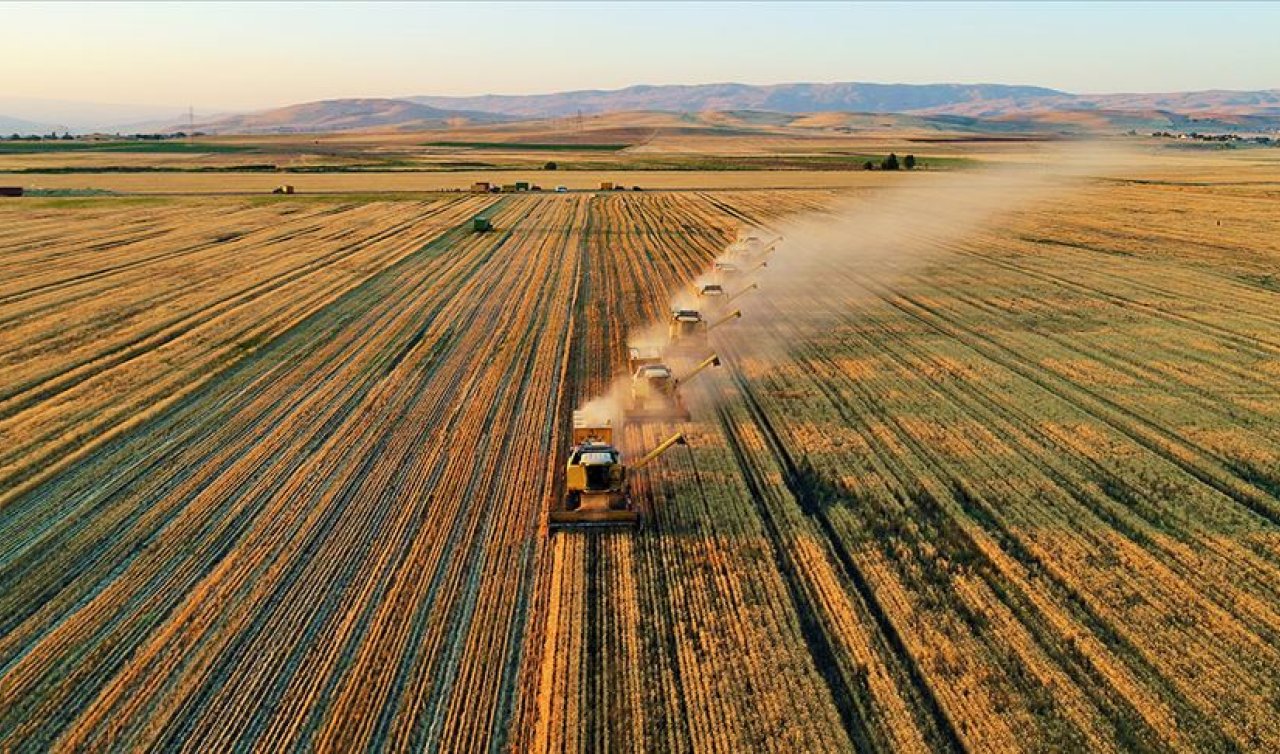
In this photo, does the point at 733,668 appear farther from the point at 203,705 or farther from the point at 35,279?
the point at 35,279

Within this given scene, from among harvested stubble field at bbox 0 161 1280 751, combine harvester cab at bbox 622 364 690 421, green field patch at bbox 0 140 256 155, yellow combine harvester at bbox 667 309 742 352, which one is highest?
green field patch at bbox 0 140 256 155

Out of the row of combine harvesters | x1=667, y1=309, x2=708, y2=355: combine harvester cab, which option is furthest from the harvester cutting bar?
x1=667, y1=309, x2=708, y2=355: combine harvester cab

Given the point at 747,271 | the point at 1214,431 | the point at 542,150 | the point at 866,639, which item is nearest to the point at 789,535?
the point at 866,639

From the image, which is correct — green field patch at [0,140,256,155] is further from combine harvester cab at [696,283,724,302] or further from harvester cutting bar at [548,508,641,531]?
harvester cutting bar at [548,508,641,531]

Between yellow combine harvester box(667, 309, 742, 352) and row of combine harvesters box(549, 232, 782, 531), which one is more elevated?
yellow combine harvester box(667, 309, 742, 352)

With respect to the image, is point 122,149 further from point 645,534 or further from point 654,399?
point 645,534

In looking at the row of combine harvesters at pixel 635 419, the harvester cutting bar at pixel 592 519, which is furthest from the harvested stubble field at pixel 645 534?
the row of combine harvesters at pixel 635 419

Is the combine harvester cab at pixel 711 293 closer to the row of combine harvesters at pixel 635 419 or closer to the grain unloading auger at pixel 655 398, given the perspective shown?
the row of combine harvesters at pixel 635 419
